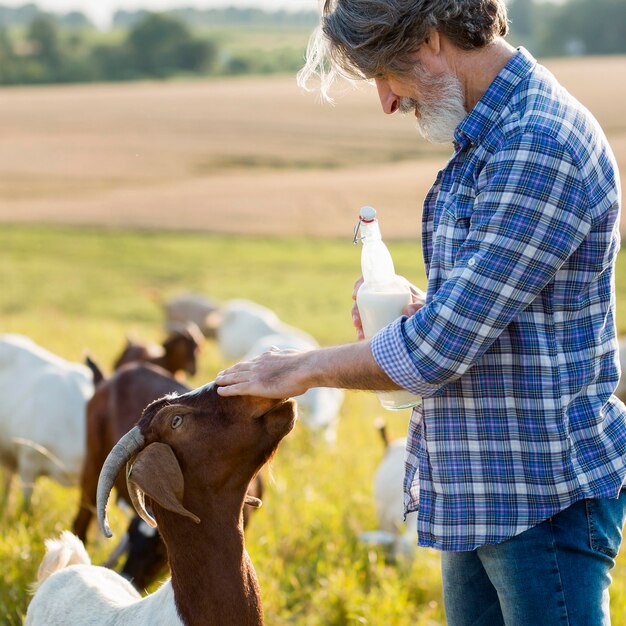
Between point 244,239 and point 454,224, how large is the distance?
3484 centimetres

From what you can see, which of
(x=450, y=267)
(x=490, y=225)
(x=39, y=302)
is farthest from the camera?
(x=39, y=302)

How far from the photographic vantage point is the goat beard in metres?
2.87

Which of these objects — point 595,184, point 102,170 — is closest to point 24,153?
point 102,170

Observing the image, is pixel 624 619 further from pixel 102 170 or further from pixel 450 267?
pixel 102 170

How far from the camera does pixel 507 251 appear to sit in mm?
2566

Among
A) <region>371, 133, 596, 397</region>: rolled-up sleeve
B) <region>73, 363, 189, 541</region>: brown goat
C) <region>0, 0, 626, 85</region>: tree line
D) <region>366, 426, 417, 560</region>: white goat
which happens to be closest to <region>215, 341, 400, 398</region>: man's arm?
<region>371, 133, 596, 397</region>: rolled-up sleeve

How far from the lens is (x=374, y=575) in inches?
235

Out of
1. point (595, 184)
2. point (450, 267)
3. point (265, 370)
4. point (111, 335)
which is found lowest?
point (111, 335)

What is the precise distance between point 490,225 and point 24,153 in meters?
48.3

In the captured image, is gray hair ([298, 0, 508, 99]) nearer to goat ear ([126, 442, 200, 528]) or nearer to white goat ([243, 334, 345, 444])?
goat ear ([126, 442, 200, 528])

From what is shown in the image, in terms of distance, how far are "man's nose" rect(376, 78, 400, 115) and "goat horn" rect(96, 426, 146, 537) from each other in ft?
4.25

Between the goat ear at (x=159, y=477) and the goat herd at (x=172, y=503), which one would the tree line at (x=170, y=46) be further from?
the goat ear at (x=159, y=477)

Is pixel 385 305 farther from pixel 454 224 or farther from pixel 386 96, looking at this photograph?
pixel 386 96

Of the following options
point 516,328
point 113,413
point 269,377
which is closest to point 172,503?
point 269,377
